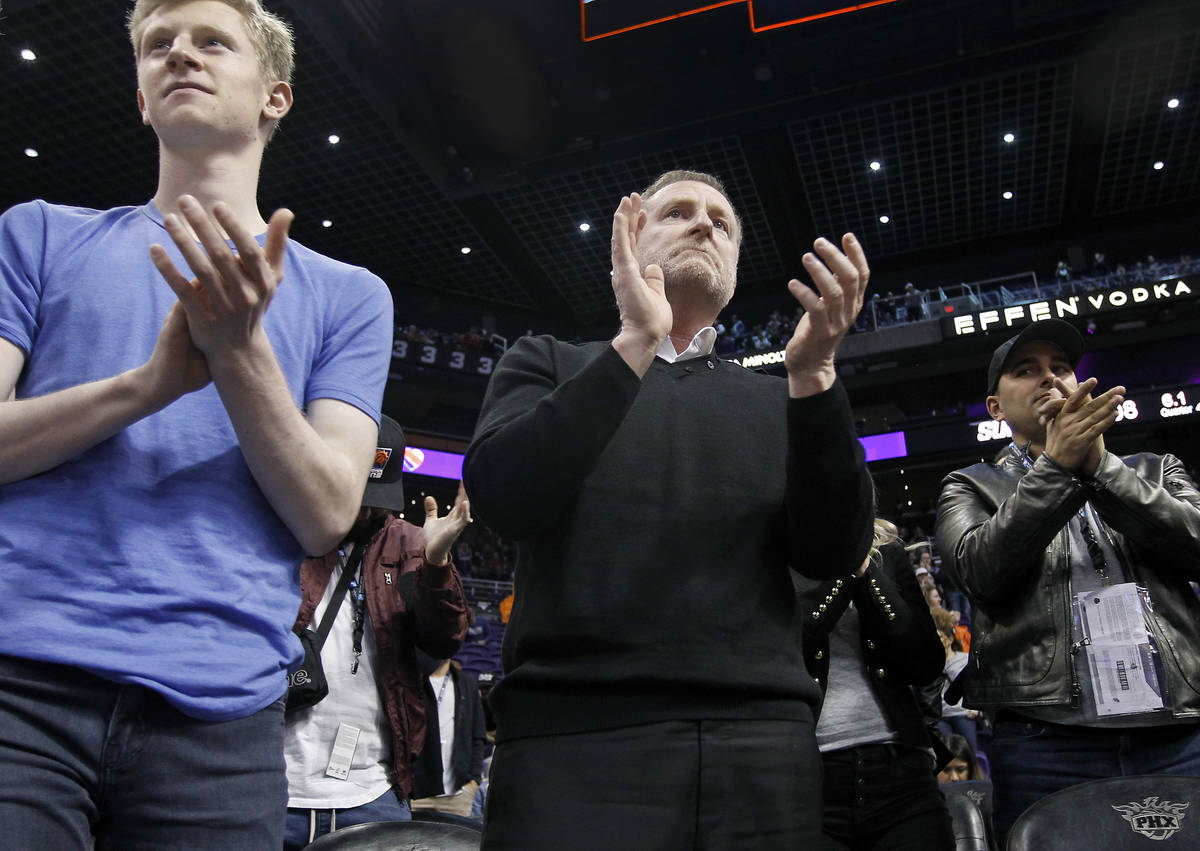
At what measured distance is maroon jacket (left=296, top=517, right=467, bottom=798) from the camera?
244 centimetres

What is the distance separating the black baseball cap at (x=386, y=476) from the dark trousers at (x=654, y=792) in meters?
1.18

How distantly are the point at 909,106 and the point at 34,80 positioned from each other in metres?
14.0

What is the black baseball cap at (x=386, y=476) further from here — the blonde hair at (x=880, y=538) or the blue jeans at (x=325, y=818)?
the blonde hair at (x=880, y=538)

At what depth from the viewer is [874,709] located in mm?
2338

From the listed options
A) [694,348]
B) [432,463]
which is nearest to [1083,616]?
[694,348]

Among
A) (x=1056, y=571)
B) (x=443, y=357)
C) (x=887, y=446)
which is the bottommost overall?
(x=1056, y=571)

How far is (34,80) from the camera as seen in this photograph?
1409 centimetres

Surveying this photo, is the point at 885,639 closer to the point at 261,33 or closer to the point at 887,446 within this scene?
the point at 261,33

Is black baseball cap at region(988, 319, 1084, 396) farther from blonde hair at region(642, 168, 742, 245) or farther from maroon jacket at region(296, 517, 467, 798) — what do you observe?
maroon jacket at region(296, 517, 467, 798)

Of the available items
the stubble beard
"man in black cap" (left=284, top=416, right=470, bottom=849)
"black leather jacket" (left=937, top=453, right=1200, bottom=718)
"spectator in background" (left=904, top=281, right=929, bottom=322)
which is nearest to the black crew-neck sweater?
the stubble beard

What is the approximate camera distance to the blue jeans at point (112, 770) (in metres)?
0.89

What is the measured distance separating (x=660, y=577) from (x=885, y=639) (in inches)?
47.9

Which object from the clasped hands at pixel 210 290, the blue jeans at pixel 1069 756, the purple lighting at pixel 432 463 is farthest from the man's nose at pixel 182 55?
the purple lighting at pixel 432 463

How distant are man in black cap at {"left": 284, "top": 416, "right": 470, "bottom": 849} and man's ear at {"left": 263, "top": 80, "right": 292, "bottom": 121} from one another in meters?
1.13
